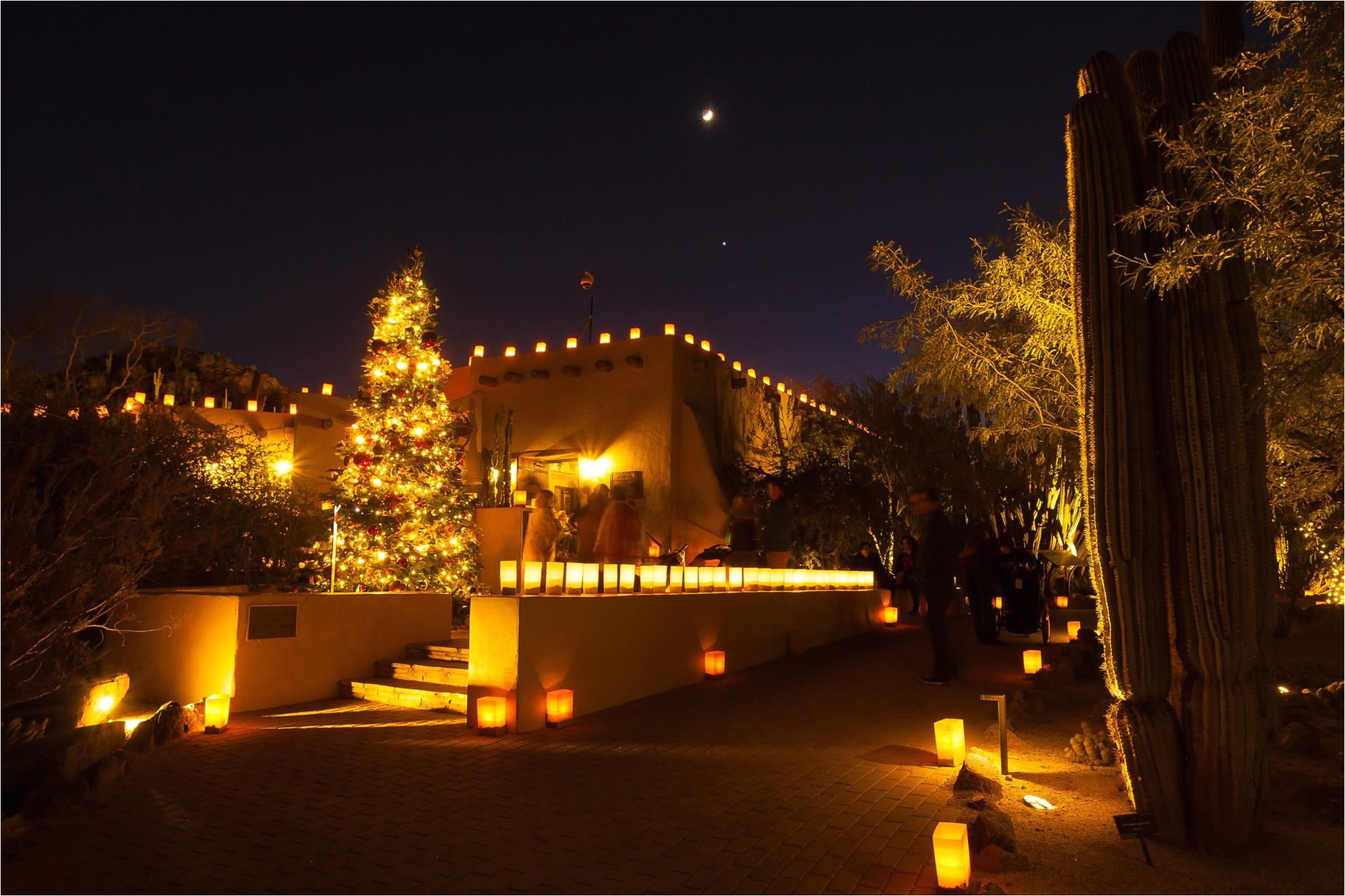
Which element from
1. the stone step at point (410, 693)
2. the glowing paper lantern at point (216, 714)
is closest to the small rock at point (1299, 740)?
the stone step at point (410, 693)

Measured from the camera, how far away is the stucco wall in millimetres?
6430

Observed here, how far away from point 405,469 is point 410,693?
4.29 metres

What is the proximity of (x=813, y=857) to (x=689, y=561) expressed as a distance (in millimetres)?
11685

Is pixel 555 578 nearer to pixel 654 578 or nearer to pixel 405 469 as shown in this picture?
pixel 654 578

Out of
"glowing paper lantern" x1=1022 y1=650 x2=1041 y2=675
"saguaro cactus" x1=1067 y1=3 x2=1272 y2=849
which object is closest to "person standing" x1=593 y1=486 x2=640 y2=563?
"glowing paper lantern" x1=1022 y1=650 x2=1041 y2=675

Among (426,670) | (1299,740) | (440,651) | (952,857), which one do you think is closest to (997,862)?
(952,857)

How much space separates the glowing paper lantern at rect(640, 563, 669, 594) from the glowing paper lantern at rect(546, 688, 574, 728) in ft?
5.52

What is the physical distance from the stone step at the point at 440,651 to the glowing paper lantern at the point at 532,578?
6.98 ft

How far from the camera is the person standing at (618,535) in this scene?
9383mm

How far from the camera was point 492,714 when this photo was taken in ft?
20.5

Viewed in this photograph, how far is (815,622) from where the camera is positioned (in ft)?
37.1

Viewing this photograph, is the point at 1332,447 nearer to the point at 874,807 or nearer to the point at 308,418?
the point at 874,807

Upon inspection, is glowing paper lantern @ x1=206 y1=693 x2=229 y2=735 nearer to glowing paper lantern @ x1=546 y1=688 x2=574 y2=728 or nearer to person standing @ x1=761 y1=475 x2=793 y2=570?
glowing paper lantern @ x1=546 y1=688 x2=574 y2=728

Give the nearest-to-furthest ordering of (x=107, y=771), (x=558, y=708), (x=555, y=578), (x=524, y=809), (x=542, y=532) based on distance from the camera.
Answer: (x=524, y=809), (x=107, y=771), (x=558, y=708), (x=555, y=578), (x=542, y=532)
